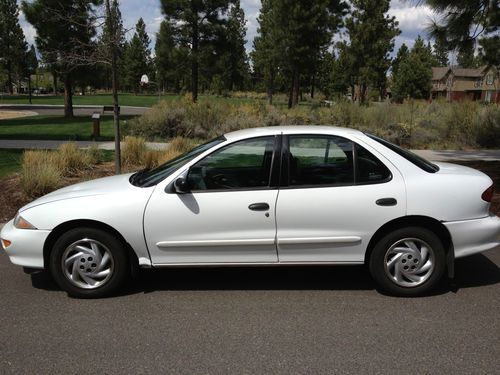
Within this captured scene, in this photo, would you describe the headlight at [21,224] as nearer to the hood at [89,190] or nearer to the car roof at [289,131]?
the hood at [89,190]

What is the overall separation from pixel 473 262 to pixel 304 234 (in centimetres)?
228

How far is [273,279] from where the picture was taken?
16.4ft

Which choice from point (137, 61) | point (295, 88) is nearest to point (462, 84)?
point (137, 61)

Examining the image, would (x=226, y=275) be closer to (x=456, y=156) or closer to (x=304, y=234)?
(x=304, y=234)

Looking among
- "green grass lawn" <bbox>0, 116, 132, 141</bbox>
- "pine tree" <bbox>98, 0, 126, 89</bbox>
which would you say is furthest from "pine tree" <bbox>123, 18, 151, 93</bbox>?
"pine tree" <bbox>98, 0, 126, 89</bbox>

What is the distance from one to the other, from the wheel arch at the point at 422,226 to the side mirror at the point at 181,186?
1.68 m

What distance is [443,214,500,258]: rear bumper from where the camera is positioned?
4.42 metres

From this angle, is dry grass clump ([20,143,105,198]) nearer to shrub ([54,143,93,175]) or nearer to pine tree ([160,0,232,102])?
shrub ([54,143,93,175])

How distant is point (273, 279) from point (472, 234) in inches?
74.3

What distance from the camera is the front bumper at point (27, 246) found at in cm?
439

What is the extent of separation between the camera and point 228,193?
4414 millimetres

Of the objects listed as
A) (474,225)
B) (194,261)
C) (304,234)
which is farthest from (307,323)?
(474,225)

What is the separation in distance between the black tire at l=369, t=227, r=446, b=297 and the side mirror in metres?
1.73

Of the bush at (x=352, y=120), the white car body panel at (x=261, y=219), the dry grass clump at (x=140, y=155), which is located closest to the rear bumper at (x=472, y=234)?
the white car body panel at (x=261, y=219)
